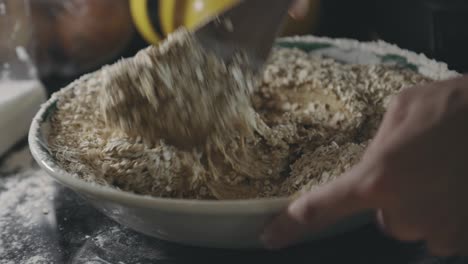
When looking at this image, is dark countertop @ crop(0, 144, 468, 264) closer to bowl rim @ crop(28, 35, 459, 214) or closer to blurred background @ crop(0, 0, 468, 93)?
bowl rim @ crop(28, 35, 459, 214)

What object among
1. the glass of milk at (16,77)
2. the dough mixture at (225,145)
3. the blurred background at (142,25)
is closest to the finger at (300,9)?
the blurred background at (142,25)

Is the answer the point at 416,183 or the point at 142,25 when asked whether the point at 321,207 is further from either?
the point at 142,25

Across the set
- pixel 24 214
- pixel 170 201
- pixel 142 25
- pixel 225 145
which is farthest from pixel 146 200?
pixel 142 25

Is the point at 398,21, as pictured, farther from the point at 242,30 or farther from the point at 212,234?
the point at 212,234

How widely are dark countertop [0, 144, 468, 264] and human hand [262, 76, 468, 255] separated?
0.12 m

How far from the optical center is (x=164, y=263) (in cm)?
56

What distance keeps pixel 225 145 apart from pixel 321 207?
0.58 feet

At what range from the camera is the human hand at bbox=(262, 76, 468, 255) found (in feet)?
1.35

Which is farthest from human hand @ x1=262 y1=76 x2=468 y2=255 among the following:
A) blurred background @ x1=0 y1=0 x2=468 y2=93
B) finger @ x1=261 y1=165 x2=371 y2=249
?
blurred background @ x1=0 y1=0 x2=468 y2=93

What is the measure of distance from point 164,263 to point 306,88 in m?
0.27

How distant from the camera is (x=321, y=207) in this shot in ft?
1.40

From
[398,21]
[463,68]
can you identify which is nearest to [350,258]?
[463,68]

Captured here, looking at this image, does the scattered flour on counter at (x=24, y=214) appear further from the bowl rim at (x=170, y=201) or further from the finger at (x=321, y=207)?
the finger at (x=321, y=207)

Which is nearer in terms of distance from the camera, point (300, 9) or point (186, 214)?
point (186, 214)
